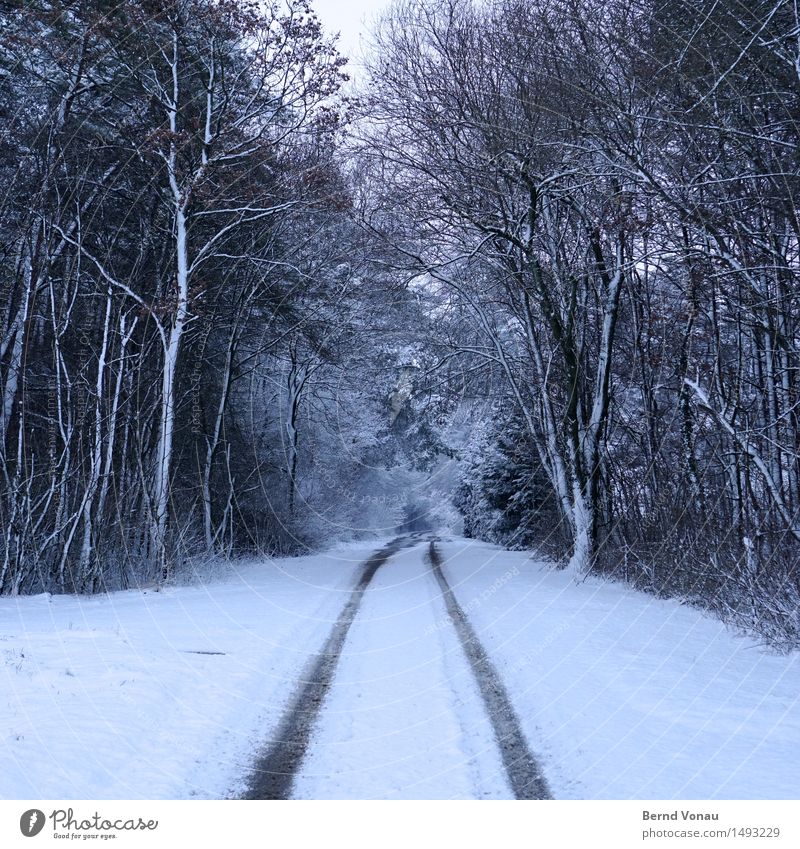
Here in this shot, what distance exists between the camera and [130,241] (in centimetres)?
1750

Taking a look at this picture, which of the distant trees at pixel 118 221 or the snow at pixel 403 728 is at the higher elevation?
the distant trees at pixel 118 221

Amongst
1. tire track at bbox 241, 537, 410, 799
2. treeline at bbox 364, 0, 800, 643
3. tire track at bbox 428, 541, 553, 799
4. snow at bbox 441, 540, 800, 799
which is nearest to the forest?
treeline at bbox 364, 0, 800, 643

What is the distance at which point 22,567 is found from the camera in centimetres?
1259

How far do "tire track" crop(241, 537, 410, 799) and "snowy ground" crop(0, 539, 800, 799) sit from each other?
0.10m

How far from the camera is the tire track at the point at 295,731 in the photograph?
4277 millimetres

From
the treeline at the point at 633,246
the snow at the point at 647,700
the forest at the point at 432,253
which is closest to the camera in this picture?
the snow at the point at 647,700

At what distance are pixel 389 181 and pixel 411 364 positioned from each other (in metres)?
6.63

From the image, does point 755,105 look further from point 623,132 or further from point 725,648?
point 725,648

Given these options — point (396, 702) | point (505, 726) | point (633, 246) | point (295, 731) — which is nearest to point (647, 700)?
point (505, 726)

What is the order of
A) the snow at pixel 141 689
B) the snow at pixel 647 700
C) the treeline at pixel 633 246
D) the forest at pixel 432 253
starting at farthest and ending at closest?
the forest at pixel 432 253
the treeline at pixel 633 246
the snow at pixel 141 689
the snow at pixel 647 700

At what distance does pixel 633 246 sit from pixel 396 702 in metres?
11.7

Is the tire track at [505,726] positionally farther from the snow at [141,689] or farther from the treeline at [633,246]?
the treeline at [633,246]

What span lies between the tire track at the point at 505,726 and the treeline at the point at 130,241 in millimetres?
8217

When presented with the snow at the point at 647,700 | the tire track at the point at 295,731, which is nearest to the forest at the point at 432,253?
the snow at the point at 647,700
